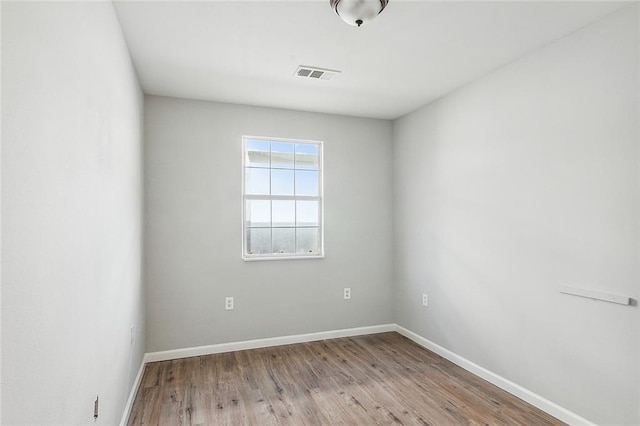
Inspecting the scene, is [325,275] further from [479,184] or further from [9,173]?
[9,173]

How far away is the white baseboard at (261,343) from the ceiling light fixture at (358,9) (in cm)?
308

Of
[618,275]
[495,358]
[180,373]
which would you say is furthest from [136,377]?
[618,275]

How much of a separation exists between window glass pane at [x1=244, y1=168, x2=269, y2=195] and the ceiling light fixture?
214 centimetres

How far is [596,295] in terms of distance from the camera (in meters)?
2.18

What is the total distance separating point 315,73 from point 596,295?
8.17ft

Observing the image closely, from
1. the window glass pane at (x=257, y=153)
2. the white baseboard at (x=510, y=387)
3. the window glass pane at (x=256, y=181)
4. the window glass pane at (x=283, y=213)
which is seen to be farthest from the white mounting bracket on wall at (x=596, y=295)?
the window glass pane at (x=257, y=153)

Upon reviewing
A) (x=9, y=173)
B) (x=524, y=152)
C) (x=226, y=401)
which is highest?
(x=524, y=152)

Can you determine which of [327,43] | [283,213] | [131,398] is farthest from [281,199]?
[131,398]

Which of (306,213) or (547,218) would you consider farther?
(306,213)

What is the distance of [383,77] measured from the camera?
3.04 metres

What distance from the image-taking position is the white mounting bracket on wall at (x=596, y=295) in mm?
2041

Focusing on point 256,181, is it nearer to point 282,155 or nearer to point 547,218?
point 282,155

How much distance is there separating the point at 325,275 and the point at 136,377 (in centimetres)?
202

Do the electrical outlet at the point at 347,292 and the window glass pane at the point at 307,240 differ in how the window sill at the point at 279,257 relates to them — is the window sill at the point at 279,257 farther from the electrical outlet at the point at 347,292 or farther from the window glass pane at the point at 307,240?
the electrical outlet at the point at 347,292
